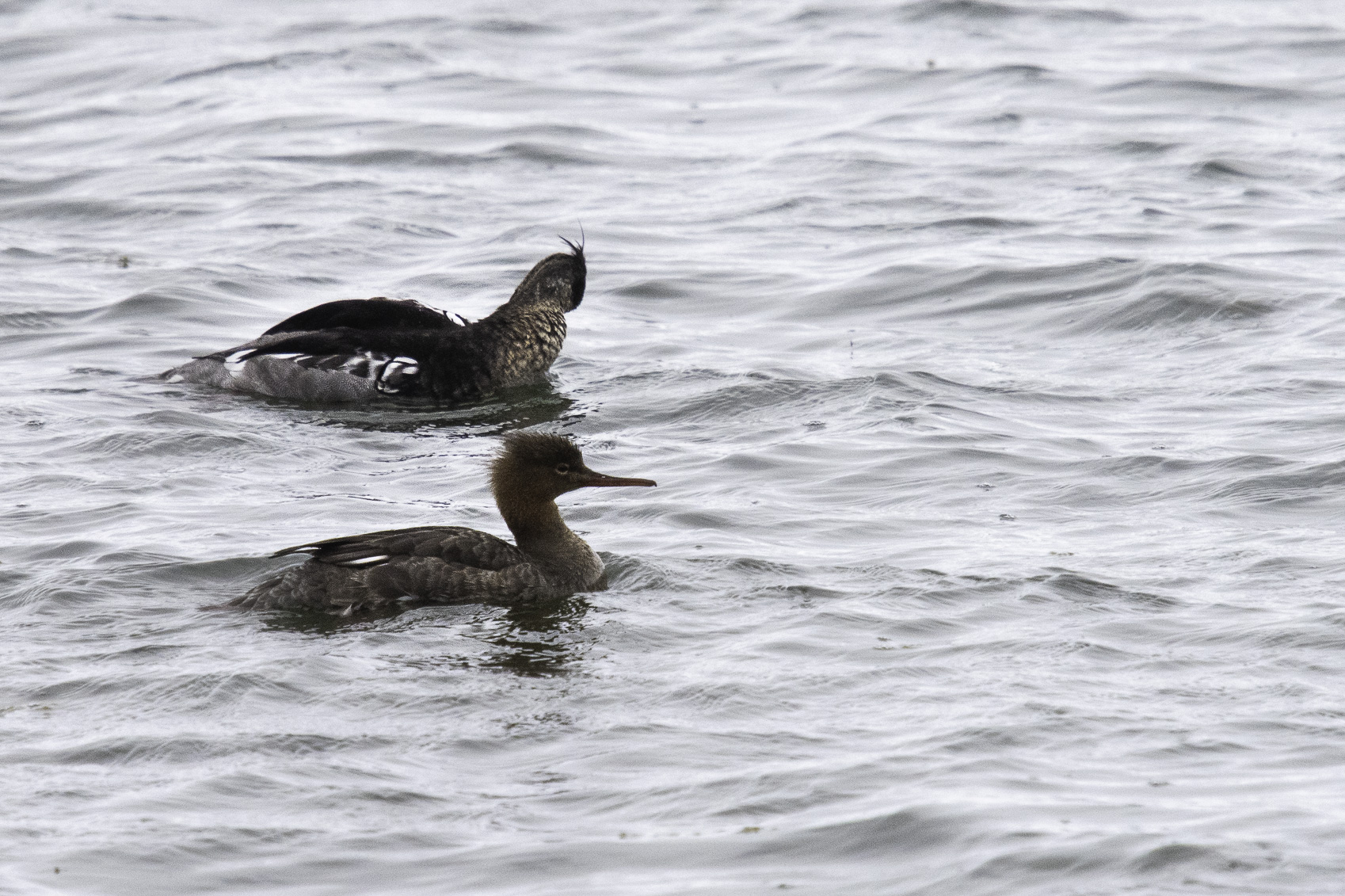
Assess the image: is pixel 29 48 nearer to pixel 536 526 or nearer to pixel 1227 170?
pixel 1227 170

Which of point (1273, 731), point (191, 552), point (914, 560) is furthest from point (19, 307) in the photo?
point (1273, 731)

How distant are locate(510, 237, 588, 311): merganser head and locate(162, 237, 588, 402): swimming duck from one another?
1.16ft

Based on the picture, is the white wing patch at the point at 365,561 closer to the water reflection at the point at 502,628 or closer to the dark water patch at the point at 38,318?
the water reflection at the point at 502,628

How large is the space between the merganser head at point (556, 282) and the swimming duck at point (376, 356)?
1.16 ft

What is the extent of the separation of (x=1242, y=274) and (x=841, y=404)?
13.3 ft

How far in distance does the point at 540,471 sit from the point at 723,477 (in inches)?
65.2

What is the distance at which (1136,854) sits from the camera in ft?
18.4

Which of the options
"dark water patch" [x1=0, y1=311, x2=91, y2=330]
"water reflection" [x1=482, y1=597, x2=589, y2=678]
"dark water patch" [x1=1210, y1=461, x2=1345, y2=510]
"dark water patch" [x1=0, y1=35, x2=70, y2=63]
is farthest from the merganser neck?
"dark water patch" [x1=0, y1=35, x2=70, y2=63]

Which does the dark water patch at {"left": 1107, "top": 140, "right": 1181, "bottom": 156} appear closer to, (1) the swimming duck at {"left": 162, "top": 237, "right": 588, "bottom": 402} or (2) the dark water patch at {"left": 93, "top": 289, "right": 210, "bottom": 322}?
(1) the swimming duck at {"left": 162, "top": 237, "right": 588, "bottom": 402}

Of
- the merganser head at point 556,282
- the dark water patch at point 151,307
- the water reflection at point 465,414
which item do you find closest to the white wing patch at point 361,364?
the water reflection at point 465,414

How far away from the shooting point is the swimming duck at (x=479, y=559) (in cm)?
780

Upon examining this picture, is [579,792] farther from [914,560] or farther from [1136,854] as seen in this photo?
[914,560]

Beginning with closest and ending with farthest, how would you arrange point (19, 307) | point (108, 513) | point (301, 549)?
point (301, 549)
point (108, 513)
point (19, 307)

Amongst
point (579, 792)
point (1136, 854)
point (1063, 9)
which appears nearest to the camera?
point (1136, 854)
